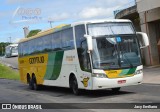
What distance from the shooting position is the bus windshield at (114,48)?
52.7ft

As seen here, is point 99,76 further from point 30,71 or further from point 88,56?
point 30,71

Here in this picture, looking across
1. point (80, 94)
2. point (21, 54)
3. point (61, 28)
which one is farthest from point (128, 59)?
point (21, 54)

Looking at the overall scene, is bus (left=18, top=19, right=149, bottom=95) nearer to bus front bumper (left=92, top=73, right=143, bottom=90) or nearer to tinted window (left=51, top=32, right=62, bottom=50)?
bus front bumper (left=92, top=73, right=143, bottom=90)

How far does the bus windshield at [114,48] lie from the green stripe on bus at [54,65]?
131 inches

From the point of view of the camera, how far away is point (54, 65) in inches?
810

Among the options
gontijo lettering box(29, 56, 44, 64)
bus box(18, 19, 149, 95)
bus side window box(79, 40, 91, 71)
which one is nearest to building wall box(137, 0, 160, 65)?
gontijo lettering box(29, 56, 44, 64)

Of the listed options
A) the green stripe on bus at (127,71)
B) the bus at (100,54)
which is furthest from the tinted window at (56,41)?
the green stripe on bus at (127,71)

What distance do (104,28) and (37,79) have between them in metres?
8.71

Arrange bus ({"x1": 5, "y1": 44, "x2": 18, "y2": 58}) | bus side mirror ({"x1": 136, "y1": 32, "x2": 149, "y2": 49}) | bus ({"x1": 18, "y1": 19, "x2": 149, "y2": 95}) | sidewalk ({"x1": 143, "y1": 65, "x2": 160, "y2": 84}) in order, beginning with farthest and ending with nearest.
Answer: bus ({"x1": 5, "y1": 44, "x2": 18, "y2": 58}) < sidewalk ({"x1": 143, "y1": 65, "x2": 160, "y2": 84}) < bus side mirror ({"x1": 136, "y1": 32, "x2": 149, "y2": 49}) < bus ({"x1": 18, "y1": 19, "x2": 149, "y2": 95})

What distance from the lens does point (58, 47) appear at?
64.4ft

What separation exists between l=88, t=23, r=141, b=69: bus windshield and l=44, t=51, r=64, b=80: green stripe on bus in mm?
3332

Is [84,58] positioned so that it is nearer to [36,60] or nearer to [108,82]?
[108,82]

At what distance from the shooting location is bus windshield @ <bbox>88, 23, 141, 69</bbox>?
16078mm

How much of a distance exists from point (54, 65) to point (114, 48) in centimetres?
513
